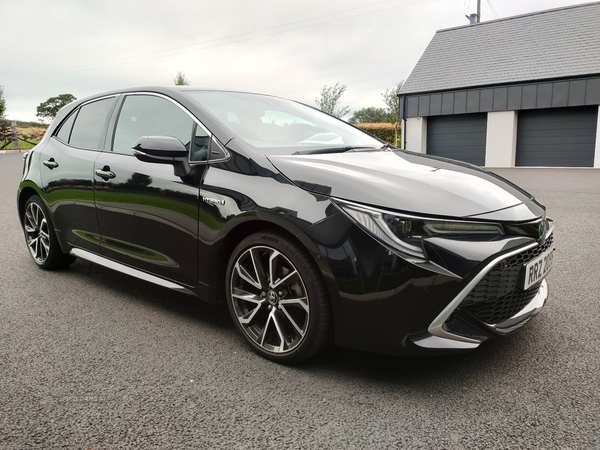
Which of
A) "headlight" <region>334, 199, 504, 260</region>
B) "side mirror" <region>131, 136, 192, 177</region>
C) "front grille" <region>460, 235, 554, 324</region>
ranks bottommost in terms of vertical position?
"front grille" <region>460, 235, 554, 324</region>

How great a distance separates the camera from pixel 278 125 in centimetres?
333

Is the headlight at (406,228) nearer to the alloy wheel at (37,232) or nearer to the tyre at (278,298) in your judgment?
the tyre at (278,298)

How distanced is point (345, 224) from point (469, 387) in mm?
1000

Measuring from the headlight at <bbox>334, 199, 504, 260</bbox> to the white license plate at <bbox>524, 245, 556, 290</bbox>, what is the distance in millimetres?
328

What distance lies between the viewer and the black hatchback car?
2.26 m

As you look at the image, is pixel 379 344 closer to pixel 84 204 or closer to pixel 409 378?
pixel 409 378

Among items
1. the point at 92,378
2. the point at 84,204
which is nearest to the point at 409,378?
the point at 92,378

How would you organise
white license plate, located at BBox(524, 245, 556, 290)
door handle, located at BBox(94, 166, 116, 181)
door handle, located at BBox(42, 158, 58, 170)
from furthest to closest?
door handle, located at BBox(42, 158, 58, 170) < door handle, located at BBox(94, 166, 116, 181) < white license plate, located at BBox(524, 245, 556, 290)

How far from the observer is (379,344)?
7.77 feet

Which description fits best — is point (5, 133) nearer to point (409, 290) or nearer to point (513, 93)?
point (513, 93)

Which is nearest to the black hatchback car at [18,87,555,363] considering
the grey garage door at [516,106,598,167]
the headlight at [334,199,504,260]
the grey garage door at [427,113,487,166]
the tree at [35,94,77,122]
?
the headlight at [334,199,504,260]

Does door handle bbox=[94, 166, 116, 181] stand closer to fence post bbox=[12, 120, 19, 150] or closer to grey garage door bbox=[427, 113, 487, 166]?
grey garage door bbox=[427, 113, 487, 166]

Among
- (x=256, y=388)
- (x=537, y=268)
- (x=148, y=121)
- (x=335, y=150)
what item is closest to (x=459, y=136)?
(x=335, y=150)

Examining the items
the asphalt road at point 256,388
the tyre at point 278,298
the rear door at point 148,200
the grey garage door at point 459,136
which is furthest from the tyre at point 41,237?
the grey garage door at point 459,136
